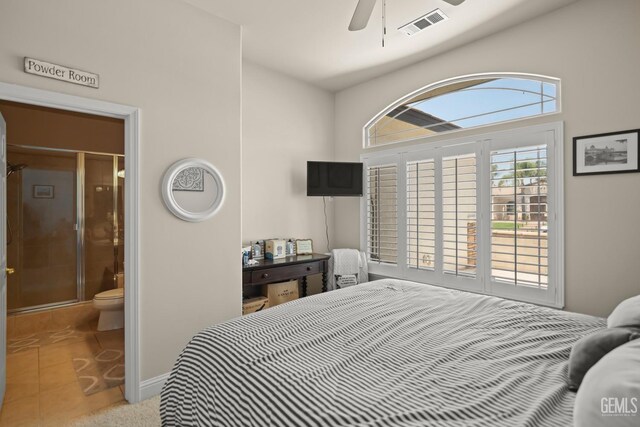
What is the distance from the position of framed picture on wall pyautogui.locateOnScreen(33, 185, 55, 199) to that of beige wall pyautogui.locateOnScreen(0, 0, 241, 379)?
2.59 m

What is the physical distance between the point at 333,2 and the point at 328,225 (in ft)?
8.62

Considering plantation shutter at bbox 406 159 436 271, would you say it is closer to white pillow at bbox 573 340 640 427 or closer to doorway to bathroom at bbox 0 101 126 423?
white pillow at bbox 573 340 640 427

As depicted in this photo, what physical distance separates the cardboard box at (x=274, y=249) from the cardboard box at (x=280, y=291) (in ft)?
1.01

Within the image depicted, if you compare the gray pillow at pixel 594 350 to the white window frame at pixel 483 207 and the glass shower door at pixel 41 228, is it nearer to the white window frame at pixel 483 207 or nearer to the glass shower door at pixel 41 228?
the white window frame at pixel 483 207

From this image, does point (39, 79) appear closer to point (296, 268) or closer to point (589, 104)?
point (296, 268)

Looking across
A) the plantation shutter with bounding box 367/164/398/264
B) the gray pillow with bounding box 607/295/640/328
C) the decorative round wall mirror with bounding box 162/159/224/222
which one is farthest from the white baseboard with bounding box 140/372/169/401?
the gray pillow with bounding box 607/295/640/328

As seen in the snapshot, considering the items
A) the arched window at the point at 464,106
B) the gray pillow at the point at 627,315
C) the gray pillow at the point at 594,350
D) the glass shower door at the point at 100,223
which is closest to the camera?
the gray pillow at the point at 594,350

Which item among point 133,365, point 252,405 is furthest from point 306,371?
point 133,365

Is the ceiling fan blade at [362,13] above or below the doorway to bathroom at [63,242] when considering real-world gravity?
above

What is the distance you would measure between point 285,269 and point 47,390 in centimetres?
205

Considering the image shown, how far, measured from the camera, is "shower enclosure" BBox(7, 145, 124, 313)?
380 centimetres

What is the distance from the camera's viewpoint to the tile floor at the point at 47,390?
7.07 ft

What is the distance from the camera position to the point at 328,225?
14.9 feet

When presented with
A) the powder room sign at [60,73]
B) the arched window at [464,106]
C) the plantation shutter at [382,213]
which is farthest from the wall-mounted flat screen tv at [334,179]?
the powder room sign at [60,73]
